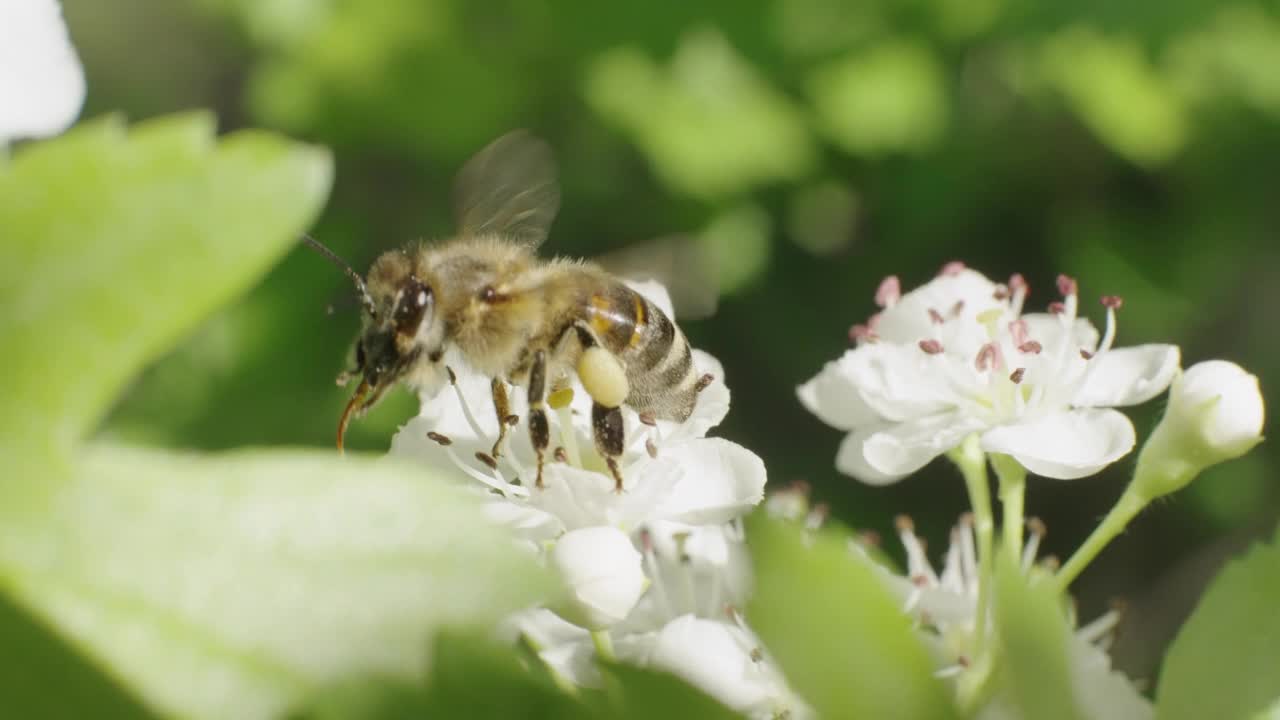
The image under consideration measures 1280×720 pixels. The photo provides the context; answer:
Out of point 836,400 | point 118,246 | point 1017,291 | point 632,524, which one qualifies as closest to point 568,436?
point 632,524

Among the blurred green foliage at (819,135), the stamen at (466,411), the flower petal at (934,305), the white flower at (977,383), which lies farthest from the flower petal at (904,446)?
the blurred green foliage at (819,135)

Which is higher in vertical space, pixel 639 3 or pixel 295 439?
pixel 639 3

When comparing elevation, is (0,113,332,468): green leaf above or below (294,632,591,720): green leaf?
above

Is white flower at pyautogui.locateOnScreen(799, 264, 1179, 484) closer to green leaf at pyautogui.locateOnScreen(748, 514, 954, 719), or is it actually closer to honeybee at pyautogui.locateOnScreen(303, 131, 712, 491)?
honeybee at pyautogui.locateOnScreen(303, 131, 712, 491)

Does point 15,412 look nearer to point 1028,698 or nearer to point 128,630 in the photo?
point 128,630

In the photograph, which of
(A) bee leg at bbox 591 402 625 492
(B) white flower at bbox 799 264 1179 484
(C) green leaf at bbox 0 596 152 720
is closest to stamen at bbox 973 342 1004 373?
(B) white flower at bbox 799 264 1179 484

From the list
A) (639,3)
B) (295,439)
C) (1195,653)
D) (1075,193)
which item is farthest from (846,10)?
(1195,653)

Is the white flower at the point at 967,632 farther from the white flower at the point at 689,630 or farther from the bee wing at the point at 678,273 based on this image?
the bee wing at the point at 678,273
